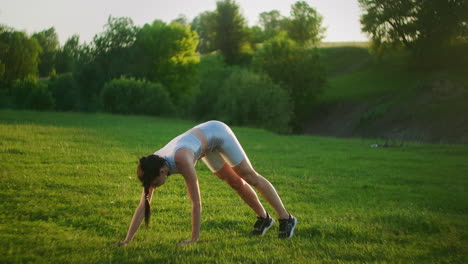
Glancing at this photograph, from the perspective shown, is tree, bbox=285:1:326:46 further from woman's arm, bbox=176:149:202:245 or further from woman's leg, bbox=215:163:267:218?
woman's arm, bbox=176:149:202:245

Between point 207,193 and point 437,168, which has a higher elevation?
point 207,193

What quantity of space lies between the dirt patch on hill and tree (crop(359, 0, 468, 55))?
25.8 ft

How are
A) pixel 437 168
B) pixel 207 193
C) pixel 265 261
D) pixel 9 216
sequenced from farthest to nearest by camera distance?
pixel 437 168
pixel 207 193
pixel 9 216
pixel 265 261

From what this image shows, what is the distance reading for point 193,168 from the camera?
554 centimetres

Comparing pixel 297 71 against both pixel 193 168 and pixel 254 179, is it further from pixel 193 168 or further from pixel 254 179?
pixel 193 168

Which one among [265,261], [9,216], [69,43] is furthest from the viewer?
[69,43]

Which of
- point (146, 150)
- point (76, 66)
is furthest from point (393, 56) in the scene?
point (146, 150)

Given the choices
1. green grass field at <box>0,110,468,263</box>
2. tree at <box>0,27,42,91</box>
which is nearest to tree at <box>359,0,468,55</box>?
green grass field at <box>0,110,468,263</box>

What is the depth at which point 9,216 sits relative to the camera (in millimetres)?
6840

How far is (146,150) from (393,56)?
62.6 metres

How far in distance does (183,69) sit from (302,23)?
3202cm

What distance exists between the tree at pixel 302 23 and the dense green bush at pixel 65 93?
49.0m

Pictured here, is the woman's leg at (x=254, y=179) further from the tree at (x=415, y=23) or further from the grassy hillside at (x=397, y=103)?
the tree at (x=415, y=23)

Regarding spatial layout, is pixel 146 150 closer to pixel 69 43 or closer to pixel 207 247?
pixel 207 247
